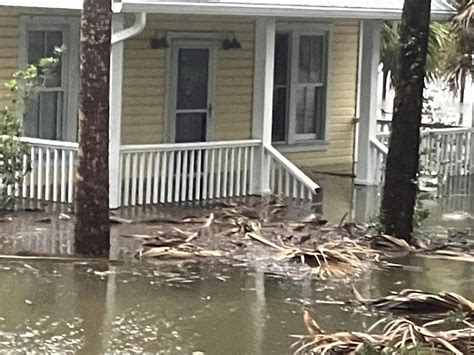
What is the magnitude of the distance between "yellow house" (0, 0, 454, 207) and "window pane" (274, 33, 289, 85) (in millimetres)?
24

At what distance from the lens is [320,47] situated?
67.0 feet

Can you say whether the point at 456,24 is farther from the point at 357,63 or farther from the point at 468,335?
the point at 468,335

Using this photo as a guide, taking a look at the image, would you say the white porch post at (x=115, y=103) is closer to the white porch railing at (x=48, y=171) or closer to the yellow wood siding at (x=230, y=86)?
the white porch railing at (x=48, y=171)

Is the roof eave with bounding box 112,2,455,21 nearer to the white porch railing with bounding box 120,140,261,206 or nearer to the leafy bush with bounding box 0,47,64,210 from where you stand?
the leafy bush with bounding box 0,47,64,210

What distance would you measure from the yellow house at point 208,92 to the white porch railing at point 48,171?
3cm

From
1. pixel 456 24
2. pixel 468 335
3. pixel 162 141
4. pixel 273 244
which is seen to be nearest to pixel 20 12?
pixel 162 141

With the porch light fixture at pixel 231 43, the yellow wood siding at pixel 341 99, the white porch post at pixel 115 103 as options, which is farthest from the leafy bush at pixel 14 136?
the yellow wood siding at pixel 341 99

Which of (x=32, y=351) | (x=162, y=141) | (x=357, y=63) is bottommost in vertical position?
(x=32, y=351)

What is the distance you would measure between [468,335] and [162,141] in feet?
33.4

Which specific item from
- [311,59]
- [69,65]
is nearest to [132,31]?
[69,65]

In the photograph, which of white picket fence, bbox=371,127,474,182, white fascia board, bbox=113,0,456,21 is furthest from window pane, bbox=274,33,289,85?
white fascia board, bbox=113,0,456,21

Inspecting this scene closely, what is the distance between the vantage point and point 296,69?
19.9 meters

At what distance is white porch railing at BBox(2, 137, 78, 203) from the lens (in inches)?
601

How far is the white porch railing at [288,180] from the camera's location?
16578 mm
